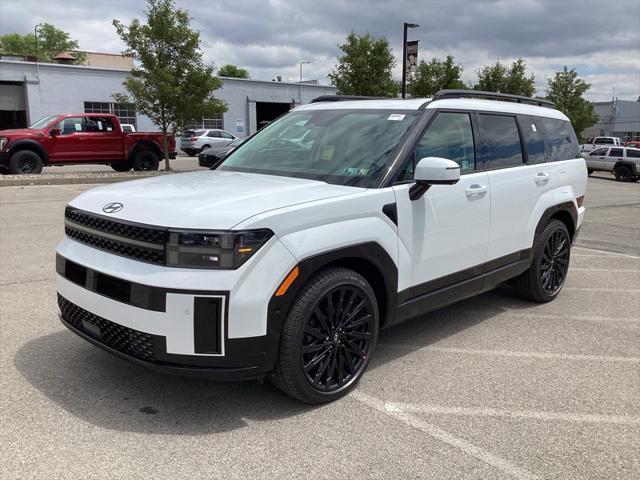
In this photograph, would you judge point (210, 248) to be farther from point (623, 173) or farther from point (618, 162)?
point (618, 162)

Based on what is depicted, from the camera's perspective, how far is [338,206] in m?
3.30

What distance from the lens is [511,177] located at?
475 cm

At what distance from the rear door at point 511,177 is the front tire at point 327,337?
5.08 ft

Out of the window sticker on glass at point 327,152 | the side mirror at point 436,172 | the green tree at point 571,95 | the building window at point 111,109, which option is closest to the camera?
the side mirror at point 436,172

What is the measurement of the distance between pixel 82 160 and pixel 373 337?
17051 millimetres

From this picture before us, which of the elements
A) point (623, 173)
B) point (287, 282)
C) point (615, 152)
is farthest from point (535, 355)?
point (615, 152)

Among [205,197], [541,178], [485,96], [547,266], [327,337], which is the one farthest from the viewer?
[547,266]

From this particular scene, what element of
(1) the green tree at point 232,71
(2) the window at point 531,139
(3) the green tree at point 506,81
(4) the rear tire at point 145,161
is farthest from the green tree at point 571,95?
(1) the green tree at point 232,71

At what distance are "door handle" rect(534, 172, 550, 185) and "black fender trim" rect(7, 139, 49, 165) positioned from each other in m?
16.2

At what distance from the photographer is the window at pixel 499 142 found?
15.1 ft

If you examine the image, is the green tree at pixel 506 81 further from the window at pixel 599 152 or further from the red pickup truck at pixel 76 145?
the red pickup truck at pixel 76 145

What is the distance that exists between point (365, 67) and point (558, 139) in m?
20.7

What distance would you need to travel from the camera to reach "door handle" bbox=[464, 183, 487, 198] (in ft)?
13.9

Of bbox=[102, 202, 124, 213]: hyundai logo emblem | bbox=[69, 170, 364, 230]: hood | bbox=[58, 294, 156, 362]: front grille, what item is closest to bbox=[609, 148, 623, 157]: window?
bbox=[69, 170, 364, 230]: hood
